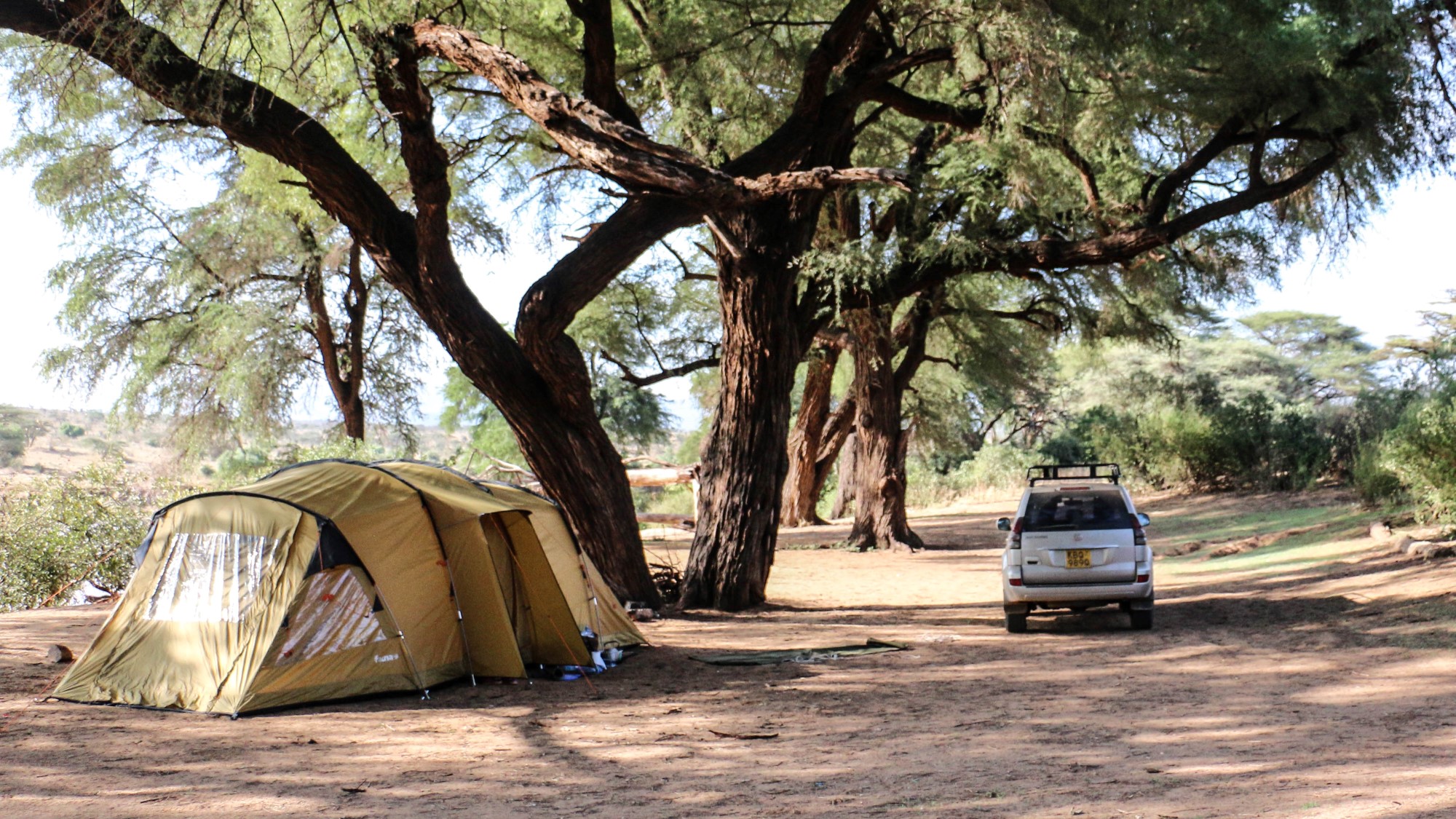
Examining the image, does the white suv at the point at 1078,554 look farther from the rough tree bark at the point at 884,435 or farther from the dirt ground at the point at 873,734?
the rough tree bark at the point at 884,435

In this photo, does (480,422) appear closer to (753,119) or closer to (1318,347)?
(753,119)

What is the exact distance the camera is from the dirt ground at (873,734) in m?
5.88

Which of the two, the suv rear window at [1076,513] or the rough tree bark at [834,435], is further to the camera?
the rough tree bark at [834,435]

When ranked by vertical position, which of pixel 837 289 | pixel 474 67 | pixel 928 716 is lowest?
pixel 928 716

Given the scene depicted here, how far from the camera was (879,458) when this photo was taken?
76.1 ft

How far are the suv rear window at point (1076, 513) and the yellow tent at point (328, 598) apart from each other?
15.9 ft

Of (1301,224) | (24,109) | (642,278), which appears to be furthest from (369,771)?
(642,278)

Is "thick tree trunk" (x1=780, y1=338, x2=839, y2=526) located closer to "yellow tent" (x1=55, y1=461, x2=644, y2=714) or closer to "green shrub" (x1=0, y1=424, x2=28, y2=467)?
"yellow tent" (x1=55, y1=461, x2=644, y2=714)

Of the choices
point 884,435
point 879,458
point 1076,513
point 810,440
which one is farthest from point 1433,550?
point 810,440

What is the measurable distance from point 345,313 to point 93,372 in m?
5.31

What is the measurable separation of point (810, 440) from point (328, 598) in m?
20.4

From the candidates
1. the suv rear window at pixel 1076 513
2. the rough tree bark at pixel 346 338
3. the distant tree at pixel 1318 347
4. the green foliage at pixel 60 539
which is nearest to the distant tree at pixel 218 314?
the rough tree bark at pixel 346 338

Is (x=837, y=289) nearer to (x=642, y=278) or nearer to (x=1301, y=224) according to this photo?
(x=1301, y=224)

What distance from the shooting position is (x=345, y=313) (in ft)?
89.5
